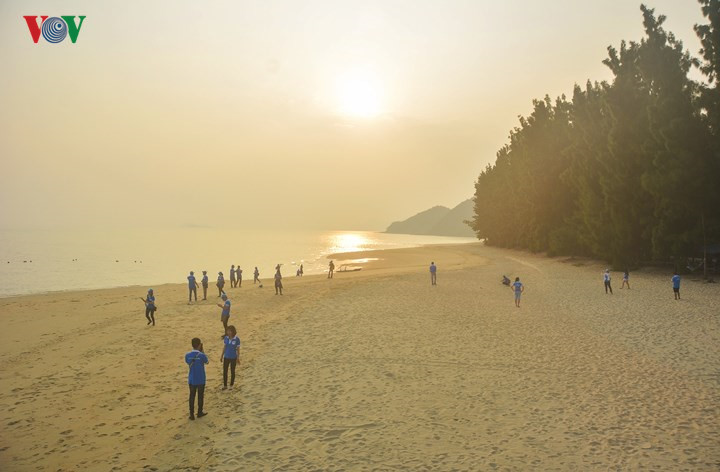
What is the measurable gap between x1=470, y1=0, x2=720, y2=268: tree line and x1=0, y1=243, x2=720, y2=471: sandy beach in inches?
401

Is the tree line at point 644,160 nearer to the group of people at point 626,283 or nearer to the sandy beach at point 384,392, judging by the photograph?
the group of people at point 626,283

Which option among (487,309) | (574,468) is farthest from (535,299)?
(574,468)

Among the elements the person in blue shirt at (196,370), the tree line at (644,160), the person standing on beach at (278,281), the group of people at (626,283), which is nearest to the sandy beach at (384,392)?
the person in blue shirt at (196,370)

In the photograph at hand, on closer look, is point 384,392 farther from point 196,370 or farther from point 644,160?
point 644,160

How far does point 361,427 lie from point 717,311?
20.6m

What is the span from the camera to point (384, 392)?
11.3m

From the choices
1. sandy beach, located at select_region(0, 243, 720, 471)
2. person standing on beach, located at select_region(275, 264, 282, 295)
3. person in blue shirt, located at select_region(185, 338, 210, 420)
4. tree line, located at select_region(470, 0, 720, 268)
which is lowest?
sandy beach, located at select_region(0, 243, 720, 471)

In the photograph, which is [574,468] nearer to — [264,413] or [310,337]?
[264,413]

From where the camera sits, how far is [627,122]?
1426 inches

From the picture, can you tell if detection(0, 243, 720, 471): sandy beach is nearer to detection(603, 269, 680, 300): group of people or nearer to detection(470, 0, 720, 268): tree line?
detection(603, 269, 680, 300): group of people

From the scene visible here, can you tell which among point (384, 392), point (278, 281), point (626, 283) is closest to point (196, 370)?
point (384, 392)

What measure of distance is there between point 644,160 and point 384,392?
1338 inches

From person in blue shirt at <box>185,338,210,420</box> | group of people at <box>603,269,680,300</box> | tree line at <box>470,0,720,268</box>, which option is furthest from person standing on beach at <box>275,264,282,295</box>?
tree line at <box>470,0,720,268</box>

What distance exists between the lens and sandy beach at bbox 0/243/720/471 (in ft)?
26.8
